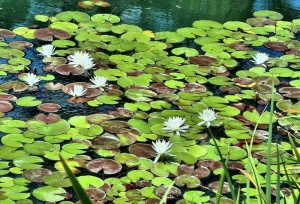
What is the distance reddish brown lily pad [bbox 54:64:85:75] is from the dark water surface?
61 cm

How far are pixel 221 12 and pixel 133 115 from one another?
158cm

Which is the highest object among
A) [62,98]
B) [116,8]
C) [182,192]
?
[116,8]

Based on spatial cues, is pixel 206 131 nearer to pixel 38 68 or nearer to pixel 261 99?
pixel 261 99

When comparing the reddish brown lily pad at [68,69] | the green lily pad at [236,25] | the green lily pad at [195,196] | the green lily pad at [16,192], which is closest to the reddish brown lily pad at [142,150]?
the green lily pad at [195,196]

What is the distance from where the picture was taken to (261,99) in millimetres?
3096

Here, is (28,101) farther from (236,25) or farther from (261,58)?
(236,25)

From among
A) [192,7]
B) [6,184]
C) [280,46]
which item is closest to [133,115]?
[6,184]

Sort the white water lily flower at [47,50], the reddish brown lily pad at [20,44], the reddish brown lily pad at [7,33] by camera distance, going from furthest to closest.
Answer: the reddish brown lily pad at [7,33], the reddish brown lily pad at [20,44], the white water lily flower at [47,50]

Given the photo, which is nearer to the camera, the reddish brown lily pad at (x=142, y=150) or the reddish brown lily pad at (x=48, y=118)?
the reddish brown lily pad at (x=142, y=150)

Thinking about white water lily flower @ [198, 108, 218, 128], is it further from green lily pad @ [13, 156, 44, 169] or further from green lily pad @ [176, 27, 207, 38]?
green lily pad @ [176, 27, 207, 38]

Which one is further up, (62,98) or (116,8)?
(116,8)

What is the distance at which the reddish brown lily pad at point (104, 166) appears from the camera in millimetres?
2426

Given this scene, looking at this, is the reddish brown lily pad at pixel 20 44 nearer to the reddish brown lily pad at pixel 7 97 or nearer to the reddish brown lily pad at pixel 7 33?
the reddish brown lily pad at pixel 7 33

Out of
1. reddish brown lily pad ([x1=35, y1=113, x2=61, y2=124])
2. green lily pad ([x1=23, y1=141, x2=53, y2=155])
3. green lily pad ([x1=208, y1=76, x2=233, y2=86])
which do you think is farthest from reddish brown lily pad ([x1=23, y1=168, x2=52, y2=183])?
green lily pad ([x1=208, y1=76, x2=233, y2=86])
